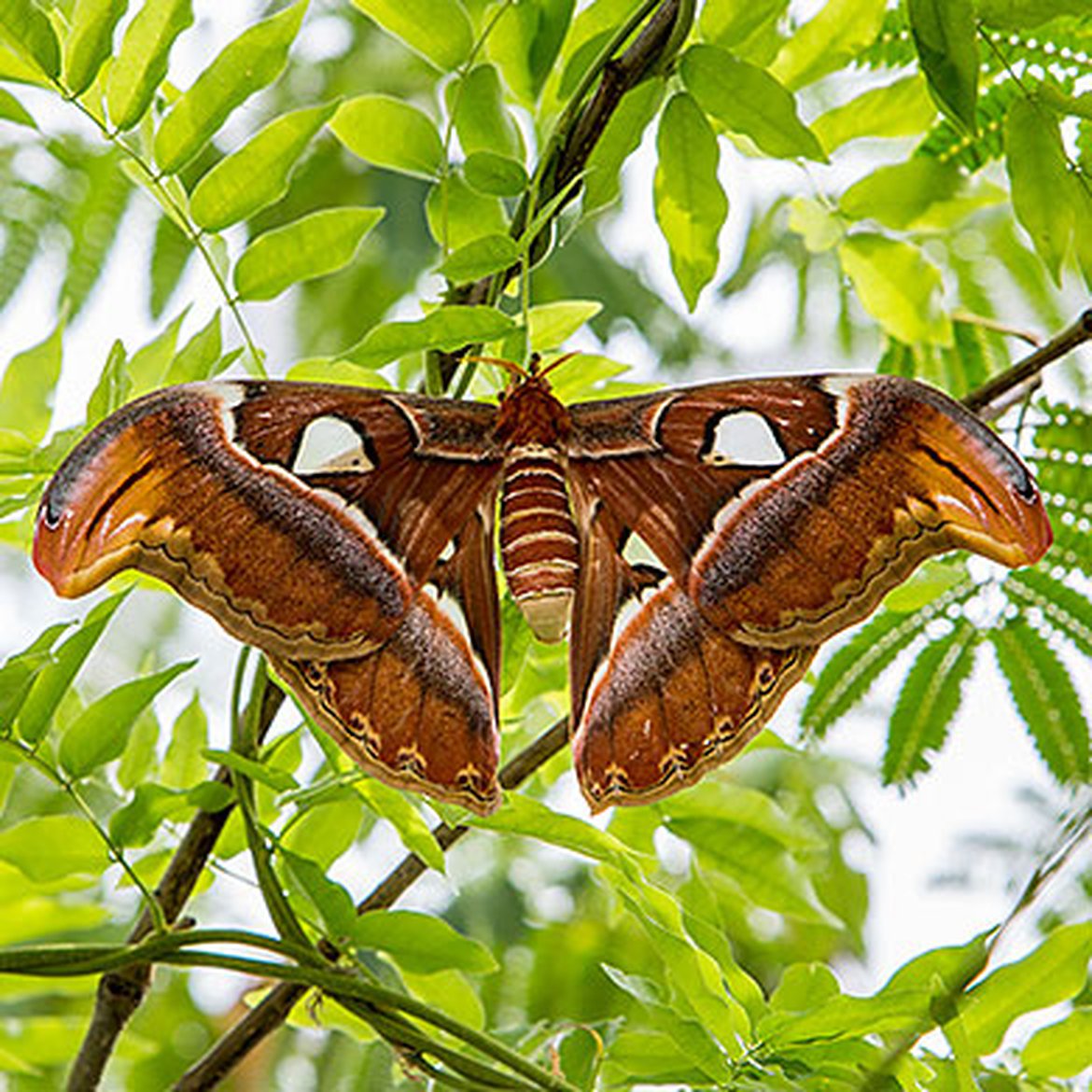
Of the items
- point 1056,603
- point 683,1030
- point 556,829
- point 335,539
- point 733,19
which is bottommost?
point 683,1030

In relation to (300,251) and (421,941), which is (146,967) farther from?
(300,251)

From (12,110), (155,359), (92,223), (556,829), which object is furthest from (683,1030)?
(92,223)

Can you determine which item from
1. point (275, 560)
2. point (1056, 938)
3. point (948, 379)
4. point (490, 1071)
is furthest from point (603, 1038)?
point (948, 379)

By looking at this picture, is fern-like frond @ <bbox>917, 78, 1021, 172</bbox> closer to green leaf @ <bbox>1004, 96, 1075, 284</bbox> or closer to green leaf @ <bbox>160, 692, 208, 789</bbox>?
green leaf @ <bbox>1004, 96, 1075, 284</bbox>

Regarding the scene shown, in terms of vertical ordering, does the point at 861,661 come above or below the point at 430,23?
below

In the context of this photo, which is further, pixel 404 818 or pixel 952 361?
pixel 952 361

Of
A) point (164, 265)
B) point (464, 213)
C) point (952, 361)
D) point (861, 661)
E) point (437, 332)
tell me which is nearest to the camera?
point (437, 332)
